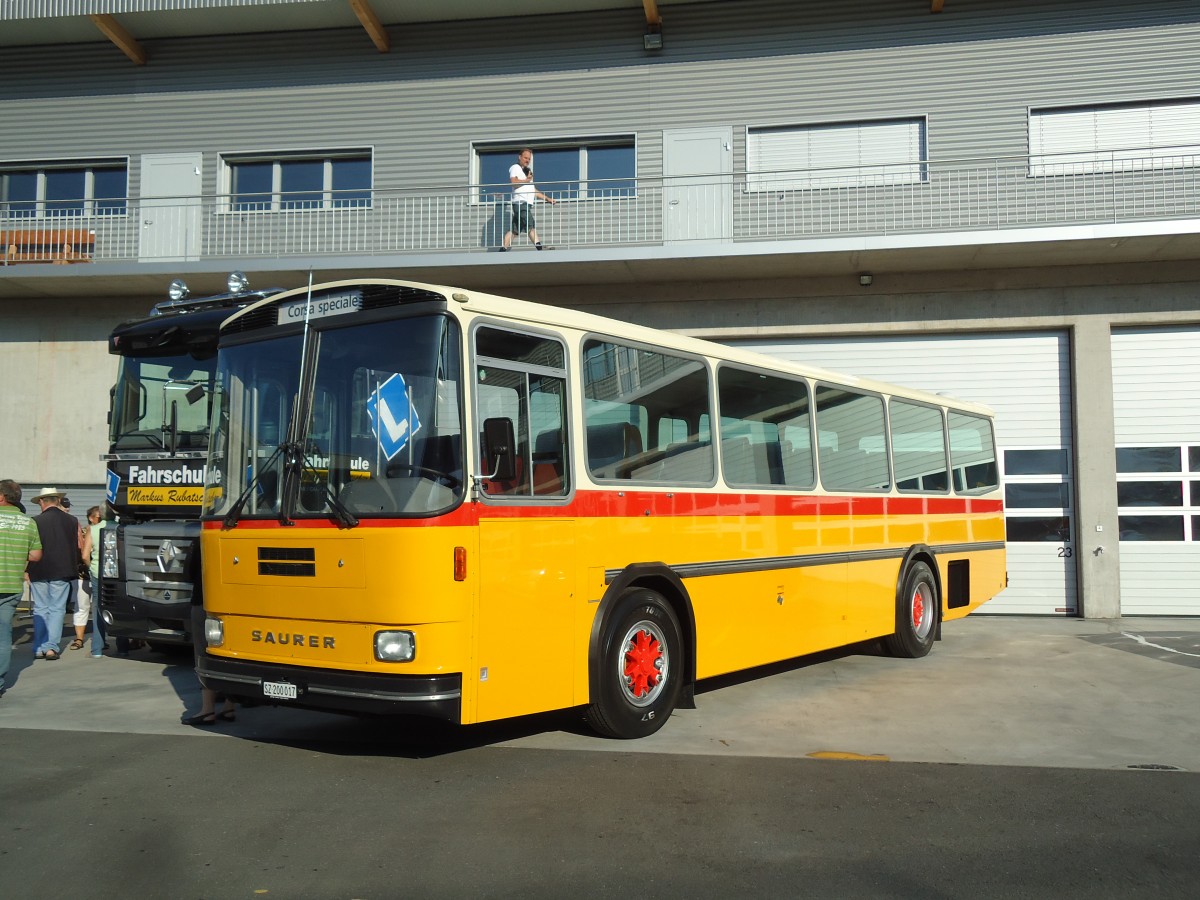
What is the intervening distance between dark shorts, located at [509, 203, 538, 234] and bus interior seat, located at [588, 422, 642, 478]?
9.71 metres

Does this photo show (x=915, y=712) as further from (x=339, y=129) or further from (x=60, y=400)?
(x=60, y=400)

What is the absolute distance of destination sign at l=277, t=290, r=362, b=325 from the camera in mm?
6535

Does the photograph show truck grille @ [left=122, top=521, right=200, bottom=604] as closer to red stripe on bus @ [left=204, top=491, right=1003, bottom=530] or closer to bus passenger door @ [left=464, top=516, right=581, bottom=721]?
red stripe on bus @ [left=204, top=491, right=1003, bottom=530]

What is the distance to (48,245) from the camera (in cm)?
1827

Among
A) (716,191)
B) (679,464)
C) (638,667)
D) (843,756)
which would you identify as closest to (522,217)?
(716,191)

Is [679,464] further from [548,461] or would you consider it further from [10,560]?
[10,560]

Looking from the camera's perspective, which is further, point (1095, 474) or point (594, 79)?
point (594, 79)

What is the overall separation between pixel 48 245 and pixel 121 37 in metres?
3.74

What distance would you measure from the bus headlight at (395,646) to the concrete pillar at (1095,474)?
40.9 ft

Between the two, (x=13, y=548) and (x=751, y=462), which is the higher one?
(x=751, y=462)

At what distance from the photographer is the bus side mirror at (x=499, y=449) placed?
619 cm

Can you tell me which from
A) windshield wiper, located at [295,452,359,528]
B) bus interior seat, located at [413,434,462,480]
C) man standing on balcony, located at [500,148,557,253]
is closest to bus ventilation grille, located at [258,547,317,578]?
windshield wiper, located at [295,452,359,528]

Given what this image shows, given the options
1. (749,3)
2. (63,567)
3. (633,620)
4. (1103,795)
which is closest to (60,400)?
(63,567)

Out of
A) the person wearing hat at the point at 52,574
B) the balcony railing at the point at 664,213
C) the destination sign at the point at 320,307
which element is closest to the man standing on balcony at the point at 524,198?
the balcony railing at the point at 664,213
